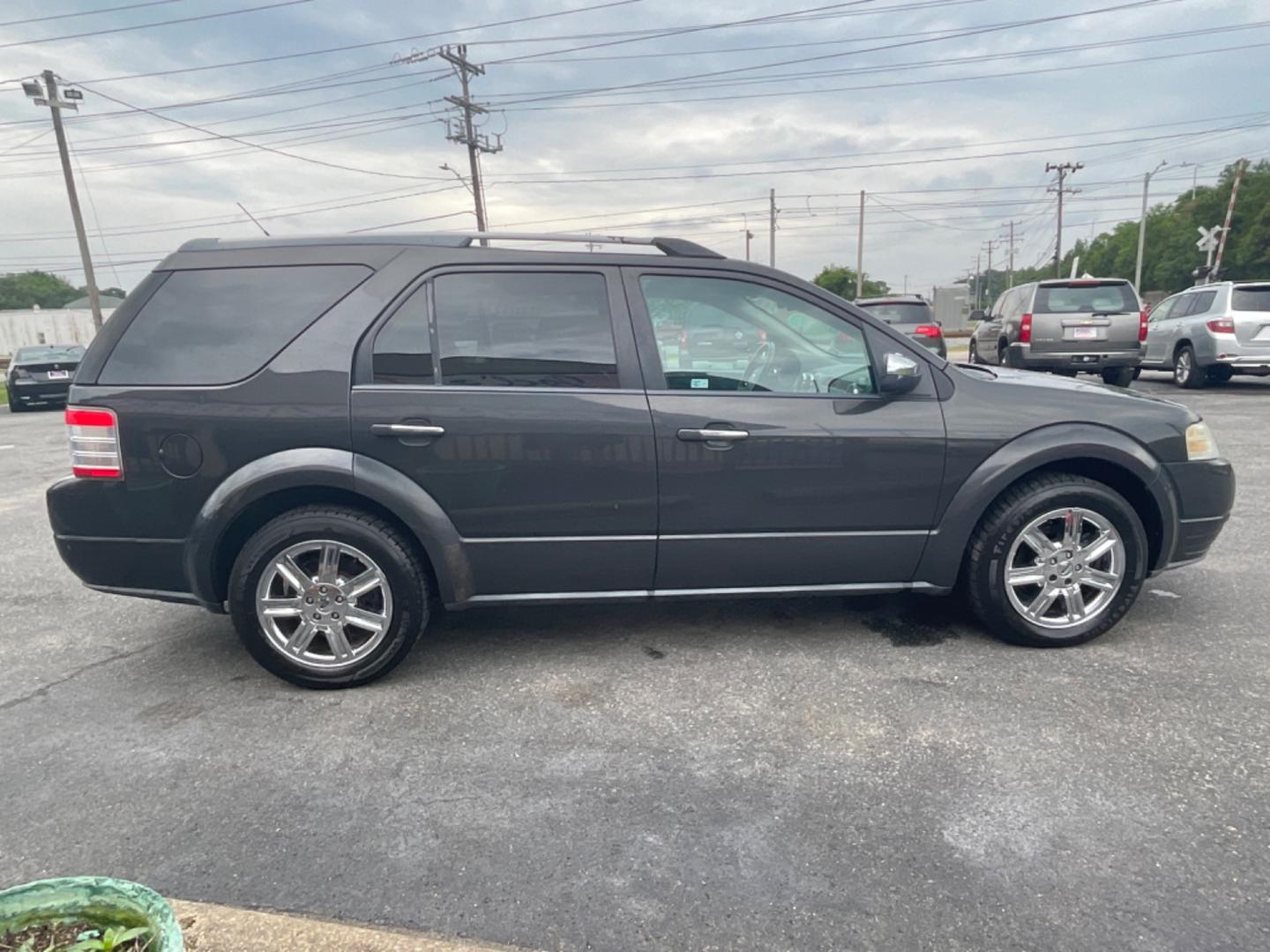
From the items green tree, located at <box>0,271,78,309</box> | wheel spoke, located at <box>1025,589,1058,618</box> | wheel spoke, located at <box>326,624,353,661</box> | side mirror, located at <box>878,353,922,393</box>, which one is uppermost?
green tree, located at <box>0,271,78,309</box>

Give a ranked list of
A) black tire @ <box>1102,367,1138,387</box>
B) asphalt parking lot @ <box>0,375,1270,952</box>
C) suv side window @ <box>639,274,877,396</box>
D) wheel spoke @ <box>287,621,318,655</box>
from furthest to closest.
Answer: black tire @ <box>1102,367,1138,387</box>
suv side window @ <box>639,274,877,396</box>
wheel spoke @ <box>287,621,318,655</box>
asphalt parking lot @ <box>0,375,1270,952</box>

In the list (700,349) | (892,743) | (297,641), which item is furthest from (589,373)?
(892,743)

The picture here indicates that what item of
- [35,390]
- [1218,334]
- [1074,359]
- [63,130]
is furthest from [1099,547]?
[63,130]

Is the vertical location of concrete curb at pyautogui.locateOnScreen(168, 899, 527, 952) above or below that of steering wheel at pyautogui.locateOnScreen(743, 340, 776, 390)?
below

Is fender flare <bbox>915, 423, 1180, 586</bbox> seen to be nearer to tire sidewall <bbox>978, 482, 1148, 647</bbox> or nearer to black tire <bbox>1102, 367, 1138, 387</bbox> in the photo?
tire sidewall <bbox>978, 482, 1148, 647</bbox>

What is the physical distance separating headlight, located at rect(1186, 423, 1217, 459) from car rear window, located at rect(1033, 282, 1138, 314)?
29.9 feet

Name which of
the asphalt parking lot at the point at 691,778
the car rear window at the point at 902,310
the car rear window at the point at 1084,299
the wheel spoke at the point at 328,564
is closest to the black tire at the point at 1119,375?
the car rear window at the point at 1084,299

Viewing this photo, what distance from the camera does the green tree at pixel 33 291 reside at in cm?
9319

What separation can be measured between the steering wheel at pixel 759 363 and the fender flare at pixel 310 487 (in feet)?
4.43

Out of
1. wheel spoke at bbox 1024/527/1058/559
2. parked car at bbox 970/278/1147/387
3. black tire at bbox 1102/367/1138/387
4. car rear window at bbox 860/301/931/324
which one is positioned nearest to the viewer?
wheel spoke at bbox 1024/527/1058/559

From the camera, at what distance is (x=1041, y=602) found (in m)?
3.45

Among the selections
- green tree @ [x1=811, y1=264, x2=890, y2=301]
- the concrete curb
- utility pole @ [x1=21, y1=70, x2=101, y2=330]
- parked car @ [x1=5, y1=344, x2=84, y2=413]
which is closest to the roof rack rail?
the concrete curb

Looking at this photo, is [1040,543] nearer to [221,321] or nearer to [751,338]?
[751,338]

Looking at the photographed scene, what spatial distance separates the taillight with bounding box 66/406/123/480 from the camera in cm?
306
